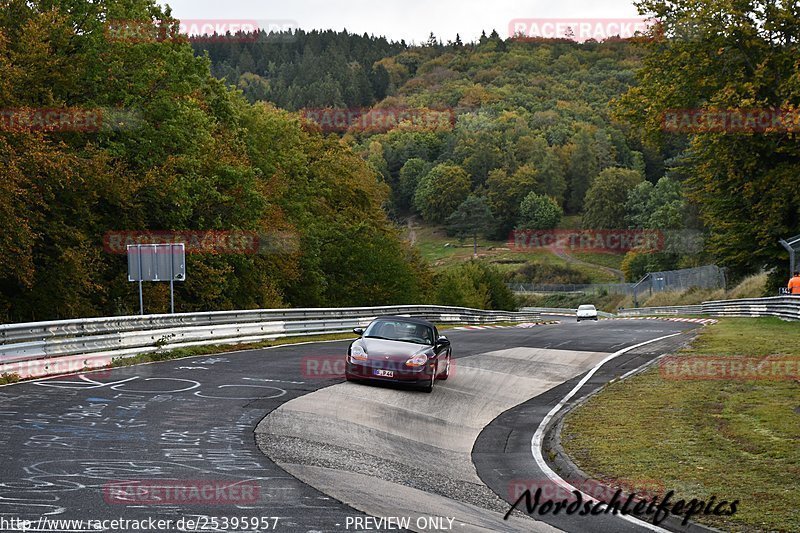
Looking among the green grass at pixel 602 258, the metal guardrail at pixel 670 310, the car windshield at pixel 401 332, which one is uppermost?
the car windshield at pixel 401 332

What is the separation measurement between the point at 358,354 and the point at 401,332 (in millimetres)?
1262

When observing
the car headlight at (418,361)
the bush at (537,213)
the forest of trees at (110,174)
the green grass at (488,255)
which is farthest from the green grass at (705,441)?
the bush at (537,213)

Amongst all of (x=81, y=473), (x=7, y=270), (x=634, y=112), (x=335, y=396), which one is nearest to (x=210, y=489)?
(x=81, y=473)

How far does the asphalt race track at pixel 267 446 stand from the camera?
7903 mm

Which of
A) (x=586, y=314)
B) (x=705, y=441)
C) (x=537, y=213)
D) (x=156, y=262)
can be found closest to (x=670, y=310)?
(x=586, y=314)

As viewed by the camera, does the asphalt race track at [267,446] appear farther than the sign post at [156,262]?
No

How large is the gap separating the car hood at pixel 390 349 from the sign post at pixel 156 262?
28.4 ft

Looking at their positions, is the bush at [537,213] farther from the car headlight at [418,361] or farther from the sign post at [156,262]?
the car headlight at [418,361]

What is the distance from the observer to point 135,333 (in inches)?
852

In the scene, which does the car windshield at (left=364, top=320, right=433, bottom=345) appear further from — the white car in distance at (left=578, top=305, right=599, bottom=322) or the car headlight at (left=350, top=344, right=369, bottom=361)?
the white car in distance at (left=578, top=305, right=599, bottom=322)

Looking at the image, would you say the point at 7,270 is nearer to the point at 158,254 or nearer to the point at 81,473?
the point at 158,254

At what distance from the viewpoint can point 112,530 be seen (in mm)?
6957

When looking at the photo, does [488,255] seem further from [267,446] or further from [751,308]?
[267,446]

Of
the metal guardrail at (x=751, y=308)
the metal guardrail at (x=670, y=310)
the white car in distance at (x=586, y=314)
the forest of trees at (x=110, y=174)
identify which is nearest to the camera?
the forest of trees at (x=110, y=174)
